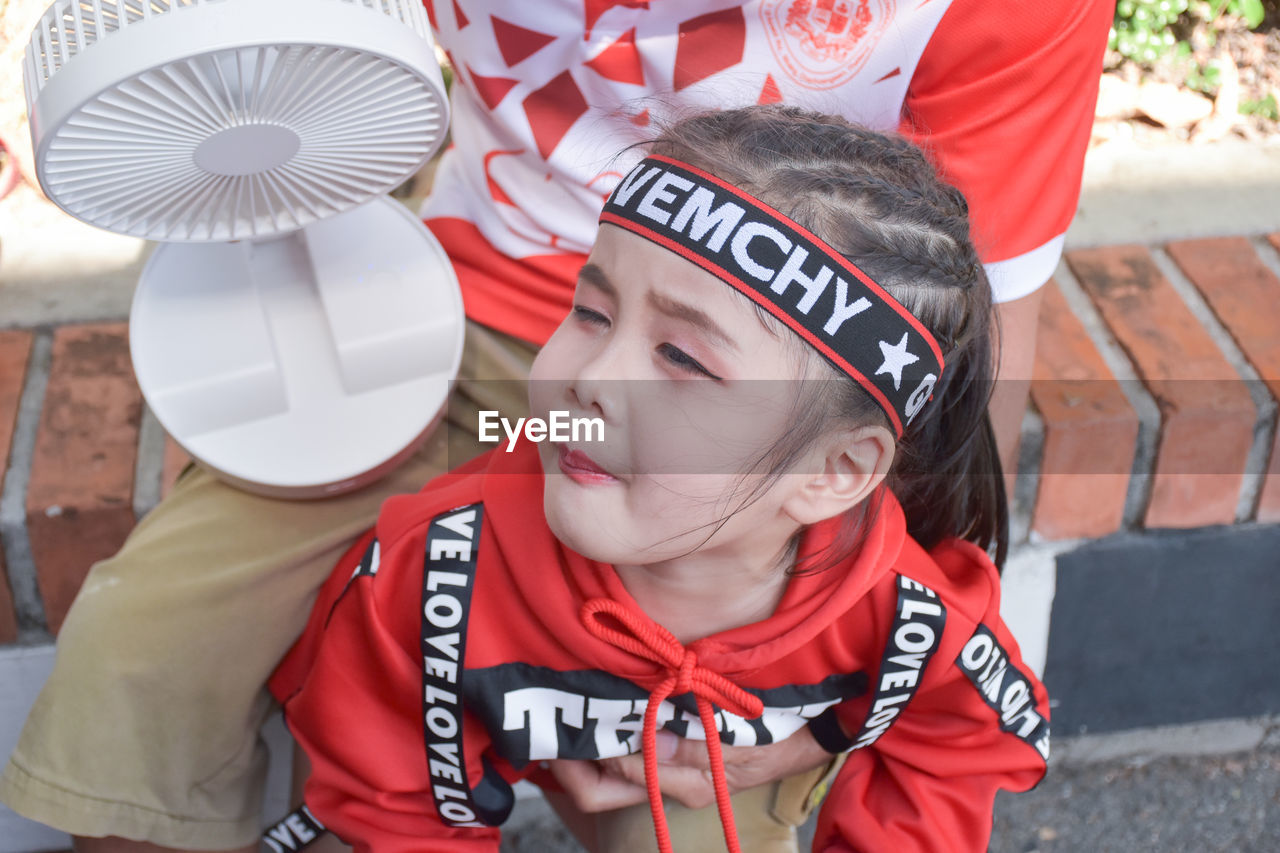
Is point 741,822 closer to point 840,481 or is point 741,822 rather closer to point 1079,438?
point 840,481

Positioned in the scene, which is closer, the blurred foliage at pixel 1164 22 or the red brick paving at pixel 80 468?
the red brick paving at pixel 80 468

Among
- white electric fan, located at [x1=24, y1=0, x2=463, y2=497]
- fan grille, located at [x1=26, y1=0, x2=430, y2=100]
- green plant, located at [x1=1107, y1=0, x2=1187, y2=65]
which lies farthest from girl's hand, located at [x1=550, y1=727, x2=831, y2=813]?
green plant, located at [x1=1107, y1=0, x2=1187, y2=65]

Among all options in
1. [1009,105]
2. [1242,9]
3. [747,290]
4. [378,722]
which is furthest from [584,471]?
[1242,9]

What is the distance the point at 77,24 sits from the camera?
0.88m

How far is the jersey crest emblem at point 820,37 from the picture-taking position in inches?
48.4

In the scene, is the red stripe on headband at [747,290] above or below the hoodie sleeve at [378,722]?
above

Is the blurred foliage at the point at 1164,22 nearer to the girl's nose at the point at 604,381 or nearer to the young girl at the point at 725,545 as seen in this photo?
the young girl at the point at 725,545

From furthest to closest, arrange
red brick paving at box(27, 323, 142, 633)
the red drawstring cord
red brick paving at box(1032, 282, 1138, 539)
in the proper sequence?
1. red brick paving at box(1032, 282, 1138, 539)
2. red brick paving at box(27, 323, 142, 633)
3. the red drawstring cord

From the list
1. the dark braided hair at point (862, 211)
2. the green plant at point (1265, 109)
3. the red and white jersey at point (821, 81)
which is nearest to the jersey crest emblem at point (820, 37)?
the red and white jersey at point (821, 81)

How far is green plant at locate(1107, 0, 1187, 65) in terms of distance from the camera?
6.68 feet

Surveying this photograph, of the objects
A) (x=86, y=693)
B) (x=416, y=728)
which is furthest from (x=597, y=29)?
(x=86, y=693)

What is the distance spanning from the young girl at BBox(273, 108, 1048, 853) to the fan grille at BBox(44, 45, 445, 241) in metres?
0.22

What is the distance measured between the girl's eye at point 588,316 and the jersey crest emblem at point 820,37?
400mm

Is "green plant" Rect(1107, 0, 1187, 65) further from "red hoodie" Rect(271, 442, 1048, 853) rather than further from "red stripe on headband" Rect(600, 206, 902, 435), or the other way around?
"red stripe on headband" Rect(600, 206, 902, 435)
